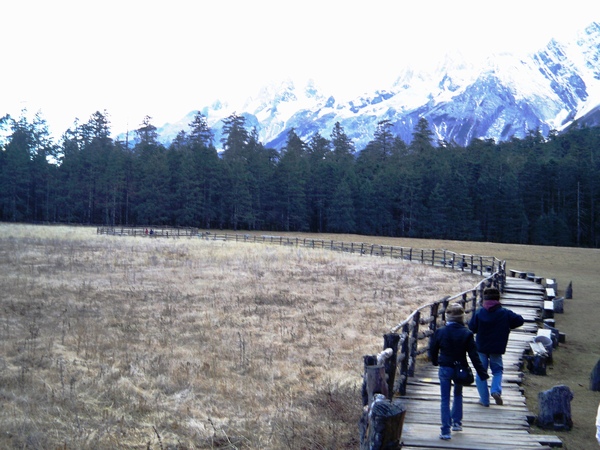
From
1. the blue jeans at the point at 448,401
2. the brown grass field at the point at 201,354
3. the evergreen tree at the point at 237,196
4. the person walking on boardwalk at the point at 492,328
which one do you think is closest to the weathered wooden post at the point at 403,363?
the brown grass field at the point at 201,354

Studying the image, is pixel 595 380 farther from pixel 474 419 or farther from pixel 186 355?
pixel 186 355

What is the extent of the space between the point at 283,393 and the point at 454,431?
3795 millimetres

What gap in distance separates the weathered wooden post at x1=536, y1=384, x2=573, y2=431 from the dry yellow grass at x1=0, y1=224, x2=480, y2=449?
2883 millimetres

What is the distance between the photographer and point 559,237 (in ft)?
224

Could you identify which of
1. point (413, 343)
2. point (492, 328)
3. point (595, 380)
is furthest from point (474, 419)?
point (595, 380)

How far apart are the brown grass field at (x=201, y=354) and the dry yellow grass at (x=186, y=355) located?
4 centimetres

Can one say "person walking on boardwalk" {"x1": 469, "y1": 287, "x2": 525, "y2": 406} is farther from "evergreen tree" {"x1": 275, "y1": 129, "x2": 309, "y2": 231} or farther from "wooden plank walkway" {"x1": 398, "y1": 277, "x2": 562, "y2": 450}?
"evergreen tree" {"x1": 275, "y1": 129, "x2": 309, "y2": 231}

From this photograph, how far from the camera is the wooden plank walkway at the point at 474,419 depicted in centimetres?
Result: 659

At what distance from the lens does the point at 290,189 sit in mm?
84688

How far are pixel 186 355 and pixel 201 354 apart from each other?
366mm

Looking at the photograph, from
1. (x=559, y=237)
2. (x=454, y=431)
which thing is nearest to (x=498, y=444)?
(x=454, y=431)

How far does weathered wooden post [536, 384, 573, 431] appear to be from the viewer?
7863mm

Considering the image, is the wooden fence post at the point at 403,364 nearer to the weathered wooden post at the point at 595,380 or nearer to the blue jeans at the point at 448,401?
the blue jeans at the point at 448,401

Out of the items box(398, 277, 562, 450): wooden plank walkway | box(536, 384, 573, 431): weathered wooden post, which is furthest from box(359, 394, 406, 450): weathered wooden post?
box(536, 384, 573, 431): weathered wooden post
